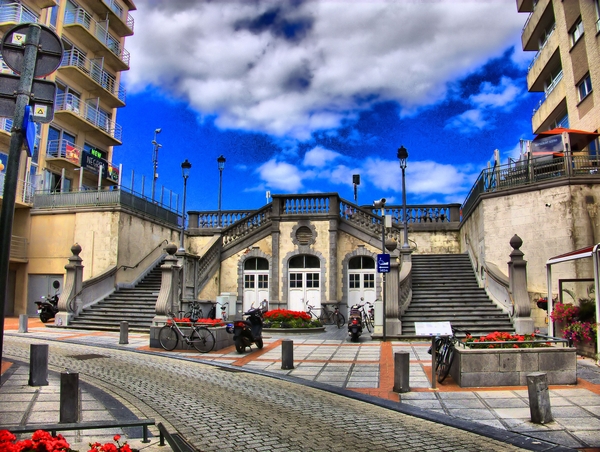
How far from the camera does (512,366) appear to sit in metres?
8.87

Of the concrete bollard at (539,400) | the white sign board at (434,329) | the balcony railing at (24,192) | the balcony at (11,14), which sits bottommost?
the concrete bollard at (539,400)

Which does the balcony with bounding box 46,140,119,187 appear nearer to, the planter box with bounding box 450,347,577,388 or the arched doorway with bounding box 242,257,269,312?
the arched doorway with bounding box 242,257,269,312

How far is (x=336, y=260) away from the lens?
75.5 ft

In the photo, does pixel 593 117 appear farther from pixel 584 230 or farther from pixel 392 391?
pixel 392 391

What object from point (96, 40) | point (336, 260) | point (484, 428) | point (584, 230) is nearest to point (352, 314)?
point (336, 260)

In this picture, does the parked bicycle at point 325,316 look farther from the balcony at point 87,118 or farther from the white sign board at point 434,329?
the balcony at point 87,118

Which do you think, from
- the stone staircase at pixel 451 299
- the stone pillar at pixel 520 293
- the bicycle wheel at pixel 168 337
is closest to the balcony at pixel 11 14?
the bicycle wheel at pixel 168 337

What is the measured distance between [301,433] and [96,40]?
31439mm

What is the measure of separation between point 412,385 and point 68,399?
19.5ft

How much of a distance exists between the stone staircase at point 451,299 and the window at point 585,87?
896 centimetres

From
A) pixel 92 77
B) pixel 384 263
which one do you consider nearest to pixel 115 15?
pixel 92 77

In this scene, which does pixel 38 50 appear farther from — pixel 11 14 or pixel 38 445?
pixel 11 14

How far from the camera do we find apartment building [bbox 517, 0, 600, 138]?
20.4 m

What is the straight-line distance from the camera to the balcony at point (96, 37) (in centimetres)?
2964
